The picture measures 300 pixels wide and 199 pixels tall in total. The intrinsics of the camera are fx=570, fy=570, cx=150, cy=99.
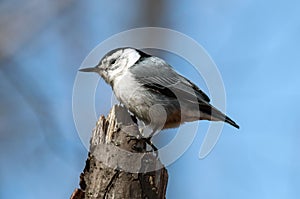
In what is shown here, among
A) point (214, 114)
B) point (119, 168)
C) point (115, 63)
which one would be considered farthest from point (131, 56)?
point (119, 168)

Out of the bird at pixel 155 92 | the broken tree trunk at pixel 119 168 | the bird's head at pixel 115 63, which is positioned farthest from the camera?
the bird's head at pixel 115 63

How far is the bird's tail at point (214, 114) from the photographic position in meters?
2.90

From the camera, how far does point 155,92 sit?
2.97m

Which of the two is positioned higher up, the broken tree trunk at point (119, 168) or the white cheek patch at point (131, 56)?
the white cheek patch at point (131, 56)

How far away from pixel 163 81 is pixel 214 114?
337 mm

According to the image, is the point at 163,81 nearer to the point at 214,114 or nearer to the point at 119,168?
the point at 214,114

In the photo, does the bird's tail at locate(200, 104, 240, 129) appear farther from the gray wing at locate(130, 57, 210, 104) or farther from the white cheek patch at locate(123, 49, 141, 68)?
the white cheek patch at locate(123, 49, 141, 68)

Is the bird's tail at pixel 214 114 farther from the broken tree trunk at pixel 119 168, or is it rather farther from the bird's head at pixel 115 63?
the broken tree trunk at pixel 119 168

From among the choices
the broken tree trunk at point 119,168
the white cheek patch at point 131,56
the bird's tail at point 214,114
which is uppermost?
the white cheek patch at point 131,56

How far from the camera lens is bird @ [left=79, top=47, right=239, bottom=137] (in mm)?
2883

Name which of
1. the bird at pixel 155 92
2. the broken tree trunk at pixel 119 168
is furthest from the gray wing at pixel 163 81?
the broken tree trunk at pixel 119 168

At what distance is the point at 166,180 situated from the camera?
7.39 ft

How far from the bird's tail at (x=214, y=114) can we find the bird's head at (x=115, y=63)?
1.56 ft

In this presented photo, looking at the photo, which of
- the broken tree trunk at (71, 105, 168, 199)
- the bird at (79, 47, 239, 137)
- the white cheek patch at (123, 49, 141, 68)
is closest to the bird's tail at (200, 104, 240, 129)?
the bird at (79, 47, 239, 137)
